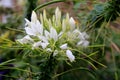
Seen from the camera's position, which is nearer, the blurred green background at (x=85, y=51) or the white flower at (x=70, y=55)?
the white flower at (x=70, y=55)

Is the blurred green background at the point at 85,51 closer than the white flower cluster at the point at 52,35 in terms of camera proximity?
No

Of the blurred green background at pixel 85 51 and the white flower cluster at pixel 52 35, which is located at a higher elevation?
the blurred green background at pixel 85 51

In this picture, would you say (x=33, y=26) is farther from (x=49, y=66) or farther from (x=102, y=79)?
(x=102, y=79)

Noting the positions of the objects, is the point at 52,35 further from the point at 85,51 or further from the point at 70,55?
the point at 85,51

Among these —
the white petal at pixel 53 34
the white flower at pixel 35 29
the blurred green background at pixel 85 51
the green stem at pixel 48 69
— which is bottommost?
the green stem at pixel 48 69

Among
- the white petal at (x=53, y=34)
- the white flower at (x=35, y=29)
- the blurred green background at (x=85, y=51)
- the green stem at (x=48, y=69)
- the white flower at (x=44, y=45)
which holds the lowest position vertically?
the green stem at (x=48, y=69)

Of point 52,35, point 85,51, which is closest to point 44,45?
point 52,35

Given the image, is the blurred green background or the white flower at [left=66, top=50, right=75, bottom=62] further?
the blurred green background

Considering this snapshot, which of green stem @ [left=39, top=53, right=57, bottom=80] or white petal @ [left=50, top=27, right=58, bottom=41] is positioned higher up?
white petal @ [left=50, top=27, right=58, bottom=41]

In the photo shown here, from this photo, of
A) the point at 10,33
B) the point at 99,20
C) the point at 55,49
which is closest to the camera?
the point at 55,49

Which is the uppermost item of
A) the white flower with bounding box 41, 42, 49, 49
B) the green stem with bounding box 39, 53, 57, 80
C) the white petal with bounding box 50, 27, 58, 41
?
the white petal with bounding box 50, 27, 58, 41

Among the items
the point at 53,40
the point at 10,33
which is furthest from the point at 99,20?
the point at 10,33
